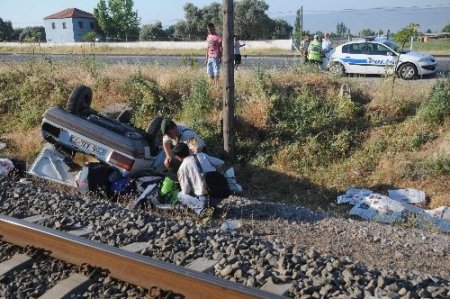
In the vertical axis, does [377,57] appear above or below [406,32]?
below

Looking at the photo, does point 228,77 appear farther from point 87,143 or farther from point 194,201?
point 194,201

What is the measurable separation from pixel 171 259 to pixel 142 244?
46 cm

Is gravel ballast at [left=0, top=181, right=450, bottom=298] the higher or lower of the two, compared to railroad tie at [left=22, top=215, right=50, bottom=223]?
lower

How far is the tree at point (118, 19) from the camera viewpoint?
6334cm

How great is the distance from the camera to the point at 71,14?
243 ft

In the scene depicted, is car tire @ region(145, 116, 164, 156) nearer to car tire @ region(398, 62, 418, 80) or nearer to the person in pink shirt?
the person in pink shirt

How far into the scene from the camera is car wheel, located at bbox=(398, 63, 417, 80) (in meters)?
17.5

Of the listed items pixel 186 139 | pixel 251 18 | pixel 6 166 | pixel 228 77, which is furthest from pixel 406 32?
pixel 251 18

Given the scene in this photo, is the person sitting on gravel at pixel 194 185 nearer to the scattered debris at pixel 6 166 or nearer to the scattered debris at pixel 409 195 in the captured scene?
the scattered debris at pixel 6 166

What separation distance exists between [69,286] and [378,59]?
1643 centimetres

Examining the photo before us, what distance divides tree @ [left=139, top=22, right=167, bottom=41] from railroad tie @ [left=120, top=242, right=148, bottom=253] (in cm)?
5800

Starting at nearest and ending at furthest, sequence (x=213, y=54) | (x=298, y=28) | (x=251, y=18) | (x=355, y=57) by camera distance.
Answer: (x=213, y=54)
(x=355, y=57)
(x=298, y=28)
(x=251, y=18)

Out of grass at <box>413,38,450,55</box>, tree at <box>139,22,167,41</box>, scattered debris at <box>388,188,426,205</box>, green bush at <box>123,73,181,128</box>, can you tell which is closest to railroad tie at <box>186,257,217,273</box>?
scattered debris at <box>388,188,426,205</box>

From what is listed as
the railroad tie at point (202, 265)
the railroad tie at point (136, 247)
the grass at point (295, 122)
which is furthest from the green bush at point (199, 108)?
the railroad tie at point (202, 265)
